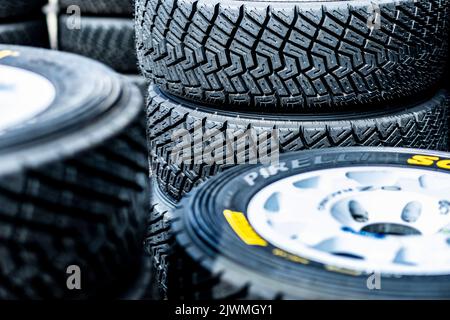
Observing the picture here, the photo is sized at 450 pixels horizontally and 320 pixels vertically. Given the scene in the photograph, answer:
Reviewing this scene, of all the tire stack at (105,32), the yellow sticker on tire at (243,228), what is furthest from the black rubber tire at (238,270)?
the tire stack at (105,32)

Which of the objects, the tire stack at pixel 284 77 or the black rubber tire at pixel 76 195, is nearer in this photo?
the black rubber tire at pixel 76 195

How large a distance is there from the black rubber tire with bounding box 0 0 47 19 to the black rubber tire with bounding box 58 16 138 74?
0.19 metres

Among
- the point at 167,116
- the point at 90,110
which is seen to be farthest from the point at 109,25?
the point at 90,110

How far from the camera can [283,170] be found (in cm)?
150

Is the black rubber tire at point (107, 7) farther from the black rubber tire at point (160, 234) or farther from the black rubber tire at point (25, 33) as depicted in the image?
the black rubber tire at point (160, 234)

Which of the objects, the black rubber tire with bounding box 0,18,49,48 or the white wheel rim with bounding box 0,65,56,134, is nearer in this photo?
the white wheel rim with bounding box 0,65,56,134

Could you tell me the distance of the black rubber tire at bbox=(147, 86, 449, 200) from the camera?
1.88m

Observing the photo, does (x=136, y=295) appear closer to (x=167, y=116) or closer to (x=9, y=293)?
(x=9, y=293)

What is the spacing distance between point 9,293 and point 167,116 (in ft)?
3.74

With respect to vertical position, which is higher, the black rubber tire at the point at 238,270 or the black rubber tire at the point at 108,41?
the black rubber tire at the point at 108,41

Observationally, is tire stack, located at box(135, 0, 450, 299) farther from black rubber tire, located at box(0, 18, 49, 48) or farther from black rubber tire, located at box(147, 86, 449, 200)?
black rubber tire, located at box(0, 18, 49, 48)

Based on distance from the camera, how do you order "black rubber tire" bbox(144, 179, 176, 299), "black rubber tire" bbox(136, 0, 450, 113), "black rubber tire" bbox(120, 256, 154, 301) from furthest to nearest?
"black rubber tire" bbox(144, 179, 176, 299), "black rubber tire" bbox(136, 0, 450, 113), "black rubber tire" bbox(120, 256, 154, 301)

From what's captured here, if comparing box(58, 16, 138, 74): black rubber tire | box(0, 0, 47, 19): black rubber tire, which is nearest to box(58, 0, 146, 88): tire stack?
box(58, 16, 138, 74): black rubber tire

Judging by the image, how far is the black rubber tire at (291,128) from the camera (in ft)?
6.18
